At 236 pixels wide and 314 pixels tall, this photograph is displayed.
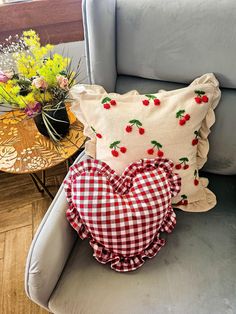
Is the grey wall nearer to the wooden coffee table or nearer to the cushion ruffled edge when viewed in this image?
the wooden coffee table

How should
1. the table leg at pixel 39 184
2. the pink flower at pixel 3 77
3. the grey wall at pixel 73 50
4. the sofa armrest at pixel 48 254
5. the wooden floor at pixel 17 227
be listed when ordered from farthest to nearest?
the table leg at pixel 39 184 < the grey wall at pixel 73 50 < the wooden floor at pixel 17 227 < the pink flower at pixel 3 77 < the sofa armrest at pixel 48 254

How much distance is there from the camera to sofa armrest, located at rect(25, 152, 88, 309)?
72 cm

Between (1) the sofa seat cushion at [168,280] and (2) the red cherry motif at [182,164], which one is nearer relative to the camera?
(1) the sofa seat cushion at [168,280]

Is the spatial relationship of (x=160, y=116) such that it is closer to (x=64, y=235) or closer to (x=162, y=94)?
(x=162, y=94)

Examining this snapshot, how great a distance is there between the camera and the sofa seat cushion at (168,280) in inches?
29.2

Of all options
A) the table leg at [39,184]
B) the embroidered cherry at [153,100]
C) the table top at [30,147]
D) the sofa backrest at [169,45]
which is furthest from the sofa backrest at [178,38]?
the table leg at [39,184]

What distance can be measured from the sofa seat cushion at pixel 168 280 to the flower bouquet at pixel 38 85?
1.47 feet

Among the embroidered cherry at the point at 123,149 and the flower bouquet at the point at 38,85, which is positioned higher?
the flower bouquet at the point at 38,85

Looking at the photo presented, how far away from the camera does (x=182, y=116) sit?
84 centimetres

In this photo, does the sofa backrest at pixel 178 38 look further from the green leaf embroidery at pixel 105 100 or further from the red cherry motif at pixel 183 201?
the red cherry motif at pixel 183 201

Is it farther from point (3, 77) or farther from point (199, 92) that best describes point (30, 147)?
point (199, 92)

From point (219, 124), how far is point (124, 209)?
0.43 metres

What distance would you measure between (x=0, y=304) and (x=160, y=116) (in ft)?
3.19

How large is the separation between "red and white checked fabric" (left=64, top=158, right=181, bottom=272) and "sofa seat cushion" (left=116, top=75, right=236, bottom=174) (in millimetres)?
201
